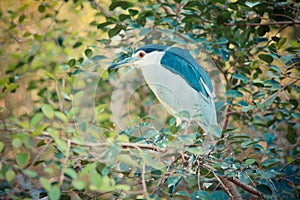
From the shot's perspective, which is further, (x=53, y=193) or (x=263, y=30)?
(x=263, y=30)

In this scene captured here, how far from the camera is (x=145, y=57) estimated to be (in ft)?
3.08

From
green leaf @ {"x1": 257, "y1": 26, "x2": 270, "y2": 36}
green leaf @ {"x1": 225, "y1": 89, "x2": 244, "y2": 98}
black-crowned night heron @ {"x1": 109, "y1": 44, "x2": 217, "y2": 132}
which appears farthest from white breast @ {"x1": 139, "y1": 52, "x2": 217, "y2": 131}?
green leaf @ {"x1": 257, "y1": 26, "x2": 270, "y2": 36}

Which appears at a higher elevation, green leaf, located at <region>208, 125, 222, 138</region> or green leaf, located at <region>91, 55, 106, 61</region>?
green leaf, located at <region>91, 55, 106, 61</region>

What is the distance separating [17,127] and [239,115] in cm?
101

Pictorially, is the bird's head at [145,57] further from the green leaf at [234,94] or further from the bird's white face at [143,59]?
the green leaf at [234,94]

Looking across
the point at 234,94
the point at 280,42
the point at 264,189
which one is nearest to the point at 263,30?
the point at 280,42

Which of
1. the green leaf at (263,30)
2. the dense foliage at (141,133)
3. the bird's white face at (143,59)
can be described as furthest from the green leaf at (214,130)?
the green leaf at (263,30)

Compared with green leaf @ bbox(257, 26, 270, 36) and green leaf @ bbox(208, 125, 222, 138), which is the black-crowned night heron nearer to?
green leaf @ bbox(208, 125, 222, 138)

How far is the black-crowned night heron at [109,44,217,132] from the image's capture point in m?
0.92

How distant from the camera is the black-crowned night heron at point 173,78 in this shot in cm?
92

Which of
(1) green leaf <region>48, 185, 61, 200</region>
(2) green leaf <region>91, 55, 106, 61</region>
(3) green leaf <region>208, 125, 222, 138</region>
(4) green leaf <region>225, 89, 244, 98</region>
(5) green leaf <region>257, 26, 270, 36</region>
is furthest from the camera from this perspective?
(5) green leaf <region>257, 26, 270, 36</region>

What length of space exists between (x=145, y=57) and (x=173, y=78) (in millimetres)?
70

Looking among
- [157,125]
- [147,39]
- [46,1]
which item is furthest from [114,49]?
[46,1]

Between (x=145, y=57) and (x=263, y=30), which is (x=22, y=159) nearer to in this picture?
(x=145, y=57)
